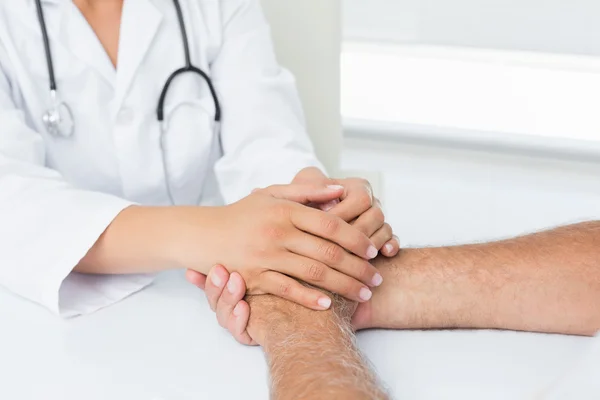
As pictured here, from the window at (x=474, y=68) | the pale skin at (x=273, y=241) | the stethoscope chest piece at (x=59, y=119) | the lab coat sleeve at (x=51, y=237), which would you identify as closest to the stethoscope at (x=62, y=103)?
the stethoscope chest piece at (x=59, y=119)

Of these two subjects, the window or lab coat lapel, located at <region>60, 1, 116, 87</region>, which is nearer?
lab coat lapel, located at <region>60, 1, 116, 87</region>

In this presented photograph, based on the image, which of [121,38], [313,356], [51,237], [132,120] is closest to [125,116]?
[132,120]

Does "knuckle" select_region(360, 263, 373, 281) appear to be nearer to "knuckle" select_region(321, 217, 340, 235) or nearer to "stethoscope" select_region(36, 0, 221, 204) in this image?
"knuckle" select_region(321, 217, 340, 235)

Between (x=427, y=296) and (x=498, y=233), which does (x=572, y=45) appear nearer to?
(x=498, y=233)

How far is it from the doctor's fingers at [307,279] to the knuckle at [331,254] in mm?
10

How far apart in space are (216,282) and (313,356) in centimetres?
21

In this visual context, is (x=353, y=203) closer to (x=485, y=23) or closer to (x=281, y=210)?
(x=281, y=210)

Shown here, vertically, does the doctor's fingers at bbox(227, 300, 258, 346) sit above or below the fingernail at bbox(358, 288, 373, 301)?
below

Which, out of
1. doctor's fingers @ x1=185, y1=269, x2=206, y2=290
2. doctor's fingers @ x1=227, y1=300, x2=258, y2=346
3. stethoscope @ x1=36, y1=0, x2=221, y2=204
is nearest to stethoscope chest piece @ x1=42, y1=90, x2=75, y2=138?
stethoscope @ x1=36, y1=0, x2=221, y2=204

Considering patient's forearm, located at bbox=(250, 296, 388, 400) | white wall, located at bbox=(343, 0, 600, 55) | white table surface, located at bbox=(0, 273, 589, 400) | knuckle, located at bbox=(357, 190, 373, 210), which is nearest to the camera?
patient's forearm, located at bbox=(250, 296, 388, 400)

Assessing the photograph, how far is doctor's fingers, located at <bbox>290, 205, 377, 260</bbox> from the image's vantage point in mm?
938

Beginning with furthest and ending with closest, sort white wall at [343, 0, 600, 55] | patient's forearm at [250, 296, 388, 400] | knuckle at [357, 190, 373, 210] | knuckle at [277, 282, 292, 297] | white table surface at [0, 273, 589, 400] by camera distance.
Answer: white wall at [343, 0, 600, 55], knuckle at [357, 190, 373, 210], knuckle at [277, 282, 292, 297], white table surface at [0, 273, 589, 400], patient's forearm at [250, 296, 388, 400]

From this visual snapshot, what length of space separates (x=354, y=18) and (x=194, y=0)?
728mm

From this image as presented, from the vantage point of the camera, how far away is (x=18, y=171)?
1.07 m
